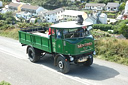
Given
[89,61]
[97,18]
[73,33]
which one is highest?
[73,33]

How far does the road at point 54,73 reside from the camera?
8516mm

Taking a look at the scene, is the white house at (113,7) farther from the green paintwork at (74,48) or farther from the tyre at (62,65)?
the tyre at (62,65)

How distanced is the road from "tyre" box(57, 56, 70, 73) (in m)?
0.24

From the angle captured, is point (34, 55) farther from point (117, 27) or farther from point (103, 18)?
point (103, 18)

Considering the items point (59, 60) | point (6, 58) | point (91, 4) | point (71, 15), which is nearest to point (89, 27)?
point (59, 60)

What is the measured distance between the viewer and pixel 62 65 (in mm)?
9359

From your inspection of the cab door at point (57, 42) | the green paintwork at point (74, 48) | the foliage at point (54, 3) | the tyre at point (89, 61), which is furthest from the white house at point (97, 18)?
the green paintwork at point (74, 48)

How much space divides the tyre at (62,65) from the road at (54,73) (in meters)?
0.24

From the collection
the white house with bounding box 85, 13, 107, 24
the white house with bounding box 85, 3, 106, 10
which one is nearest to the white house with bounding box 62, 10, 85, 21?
the white house with bounding box 85, 13, 107, 24

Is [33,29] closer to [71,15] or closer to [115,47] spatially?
[115,47]

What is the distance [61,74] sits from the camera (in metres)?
9.38

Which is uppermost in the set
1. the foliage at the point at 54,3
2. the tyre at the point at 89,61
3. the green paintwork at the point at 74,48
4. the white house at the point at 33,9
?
the foliage at the point at 54,3

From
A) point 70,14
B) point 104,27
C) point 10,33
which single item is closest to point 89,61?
point 10,33

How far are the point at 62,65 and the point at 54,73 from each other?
62cm
